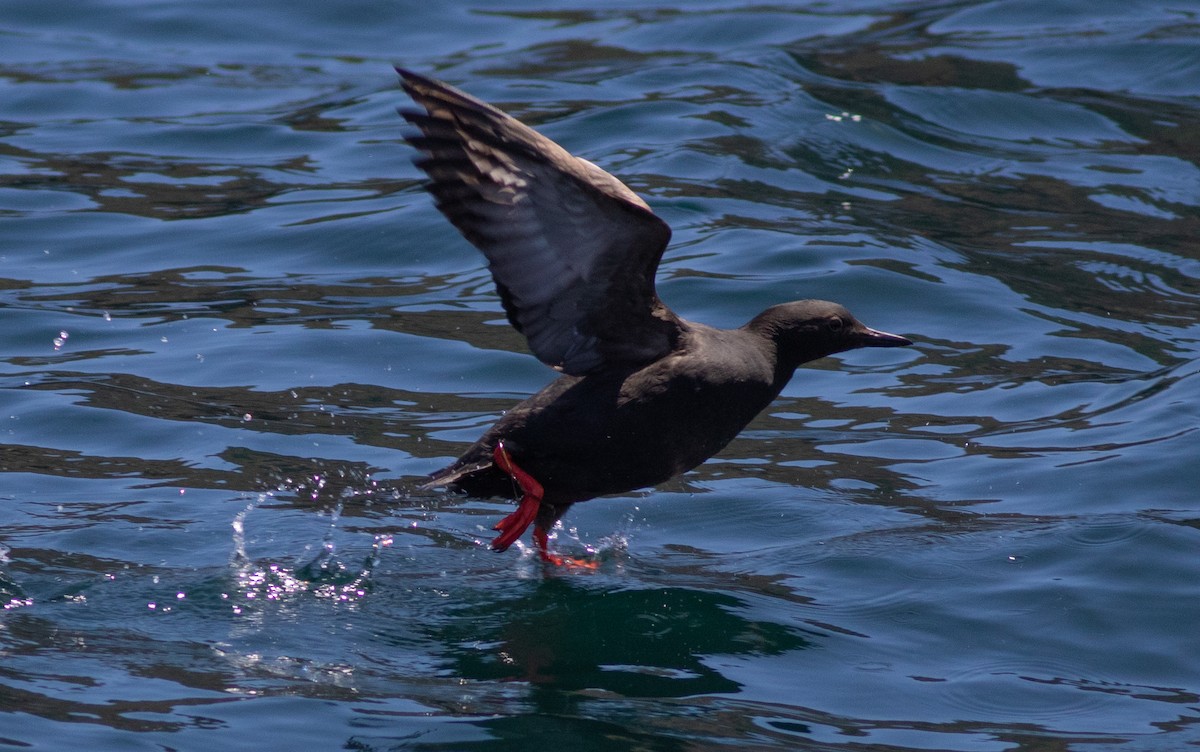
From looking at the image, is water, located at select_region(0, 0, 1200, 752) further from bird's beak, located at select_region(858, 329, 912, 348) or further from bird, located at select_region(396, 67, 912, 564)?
bird's beak, located at select_region(858, 329, 912, 348)

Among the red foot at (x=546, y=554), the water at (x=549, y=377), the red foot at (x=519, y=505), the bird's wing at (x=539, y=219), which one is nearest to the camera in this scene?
the bird's wing at (x=539, y=219)

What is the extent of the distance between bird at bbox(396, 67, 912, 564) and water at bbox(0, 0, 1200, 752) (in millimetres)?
537

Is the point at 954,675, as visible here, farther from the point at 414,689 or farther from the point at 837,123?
the point at 837,123

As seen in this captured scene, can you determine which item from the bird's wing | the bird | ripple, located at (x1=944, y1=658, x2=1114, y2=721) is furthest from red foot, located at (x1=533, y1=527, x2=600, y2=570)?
ripple, located at (x1=944, y1=658, x2=1114, y2=721)

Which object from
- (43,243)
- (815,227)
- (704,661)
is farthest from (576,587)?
(43,243)

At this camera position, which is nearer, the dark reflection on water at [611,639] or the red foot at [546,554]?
the dark reflection on water at [611,639]

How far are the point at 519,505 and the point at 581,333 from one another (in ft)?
2.79

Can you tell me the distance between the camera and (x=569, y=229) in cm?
542

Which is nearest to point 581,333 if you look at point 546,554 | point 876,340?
point 546,554

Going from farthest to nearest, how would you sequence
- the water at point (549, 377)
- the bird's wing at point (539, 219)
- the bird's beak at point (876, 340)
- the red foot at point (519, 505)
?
the bird's beak at point (876, 340) → the red foot at point (519, 505) → the water at point (549, 377) → the bird's wing at point (539, 219)

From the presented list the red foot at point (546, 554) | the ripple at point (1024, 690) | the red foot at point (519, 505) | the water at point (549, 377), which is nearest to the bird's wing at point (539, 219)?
the red foot at point (519, 505)

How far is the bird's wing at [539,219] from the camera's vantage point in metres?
5.23

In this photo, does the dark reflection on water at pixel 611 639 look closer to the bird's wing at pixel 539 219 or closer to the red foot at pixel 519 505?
the red foot at pixel 519 505

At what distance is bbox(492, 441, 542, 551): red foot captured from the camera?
238 inches
